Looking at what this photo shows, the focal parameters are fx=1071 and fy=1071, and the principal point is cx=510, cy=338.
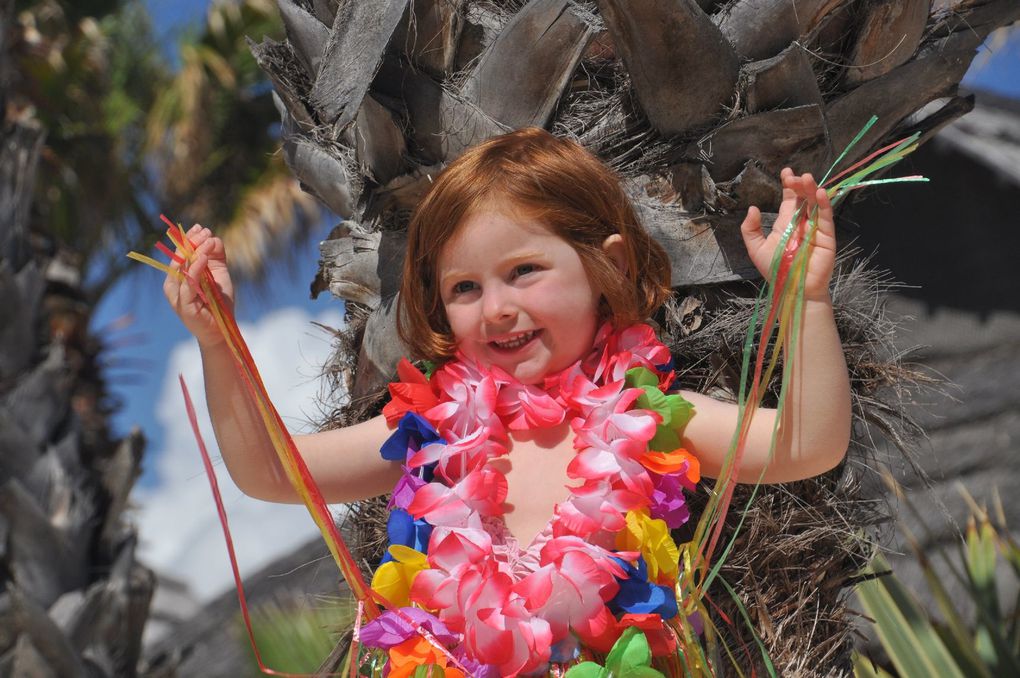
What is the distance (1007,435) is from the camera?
5387mm

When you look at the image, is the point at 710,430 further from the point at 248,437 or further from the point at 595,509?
the point at 248,437

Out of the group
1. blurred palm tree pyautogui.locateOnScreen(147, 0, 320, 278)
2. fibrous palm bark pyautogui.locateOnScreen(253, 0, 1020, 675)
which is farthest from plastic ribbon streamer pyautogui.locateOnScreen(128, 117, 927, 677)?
blurred palm tree pyautogui.locateOnScreen(147, 0, 320, 278)

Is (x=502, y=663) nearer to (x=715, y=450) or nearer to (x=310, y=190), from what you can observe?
(x=715, y=450)

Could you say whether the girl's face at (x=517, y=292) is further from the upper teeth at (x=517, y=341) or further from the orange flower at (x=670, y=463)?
the orange flower at (x=670, y=463)

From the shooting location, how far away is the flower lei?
1.45 meters

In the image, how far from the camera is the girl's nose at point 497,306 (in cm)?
157

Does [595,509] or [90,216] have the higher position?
[90,216]

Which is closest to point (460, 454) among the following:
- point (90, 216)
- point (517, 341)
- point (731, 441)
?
point (517, 341)

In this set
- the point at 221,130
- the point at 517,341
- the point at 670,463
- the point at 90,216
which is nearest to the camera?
the point at 670,463

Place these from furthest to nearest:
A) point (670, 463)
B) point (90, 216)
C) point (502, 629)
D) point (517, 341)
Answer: point (90, 216) < point (517, 341) < point (670, 463) < point (502, 629)

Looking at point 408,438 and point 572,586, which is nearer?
point 572,586

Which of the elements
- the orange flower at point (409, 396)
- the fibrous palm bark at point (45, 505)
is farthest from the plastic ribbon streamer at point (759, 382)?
the fibrous palm bark at point (45, 505)

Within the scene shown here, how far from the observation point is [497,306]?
1.57 meters

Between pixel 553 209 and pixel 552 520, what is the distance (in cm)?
46
